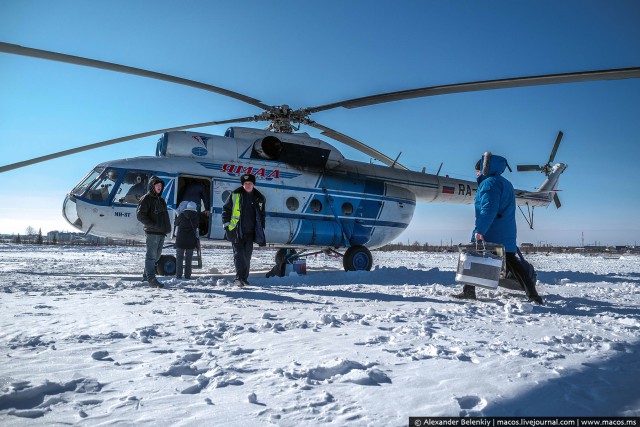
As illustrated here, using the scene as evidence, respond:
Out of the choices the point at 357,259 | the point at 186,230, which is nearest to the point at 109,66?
the point at 186,230

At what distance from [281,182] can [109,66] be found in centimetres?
419

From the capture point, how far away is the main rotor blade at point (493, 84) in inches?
180

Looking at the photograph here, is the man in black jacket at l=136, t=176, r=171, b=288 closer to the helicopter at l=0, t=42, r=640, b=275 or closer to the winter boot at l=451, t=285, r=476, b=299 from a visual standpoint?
the helicopter at l=0, t=42, r=640, b=275

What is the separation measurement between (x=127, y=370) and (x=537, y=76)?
228 inches

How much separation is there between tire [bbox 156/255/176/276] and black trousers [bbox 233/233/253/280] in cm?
284

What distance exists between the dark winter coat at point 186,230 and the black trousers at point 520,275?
464 cm

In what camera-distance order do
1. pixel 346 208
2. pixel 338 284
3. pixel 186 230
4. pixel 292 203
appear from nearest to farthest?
pixel 338 284
pixel 186 230
pixel 292 203
pixel 346 208

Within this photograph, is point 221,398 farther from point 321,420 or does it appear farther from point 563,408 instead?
point 563,408

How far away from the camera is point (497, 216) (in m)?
4.76

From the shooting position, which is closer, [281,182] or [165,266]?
→ [165,266]

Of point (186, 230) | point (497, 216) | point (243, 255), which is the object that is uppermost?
point (497, 216)

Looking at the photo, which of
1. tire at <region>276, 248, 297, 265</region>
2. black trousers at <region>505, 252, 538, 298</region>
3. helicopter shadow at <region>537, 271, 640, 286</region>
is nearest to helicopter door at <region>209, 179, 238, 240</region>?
tire at <region>276, 248, 297, 265</region>

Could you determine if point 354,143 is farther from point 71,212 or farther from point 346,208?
point 71,212

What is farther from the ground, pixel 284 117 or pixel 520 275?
pixel 284 117
